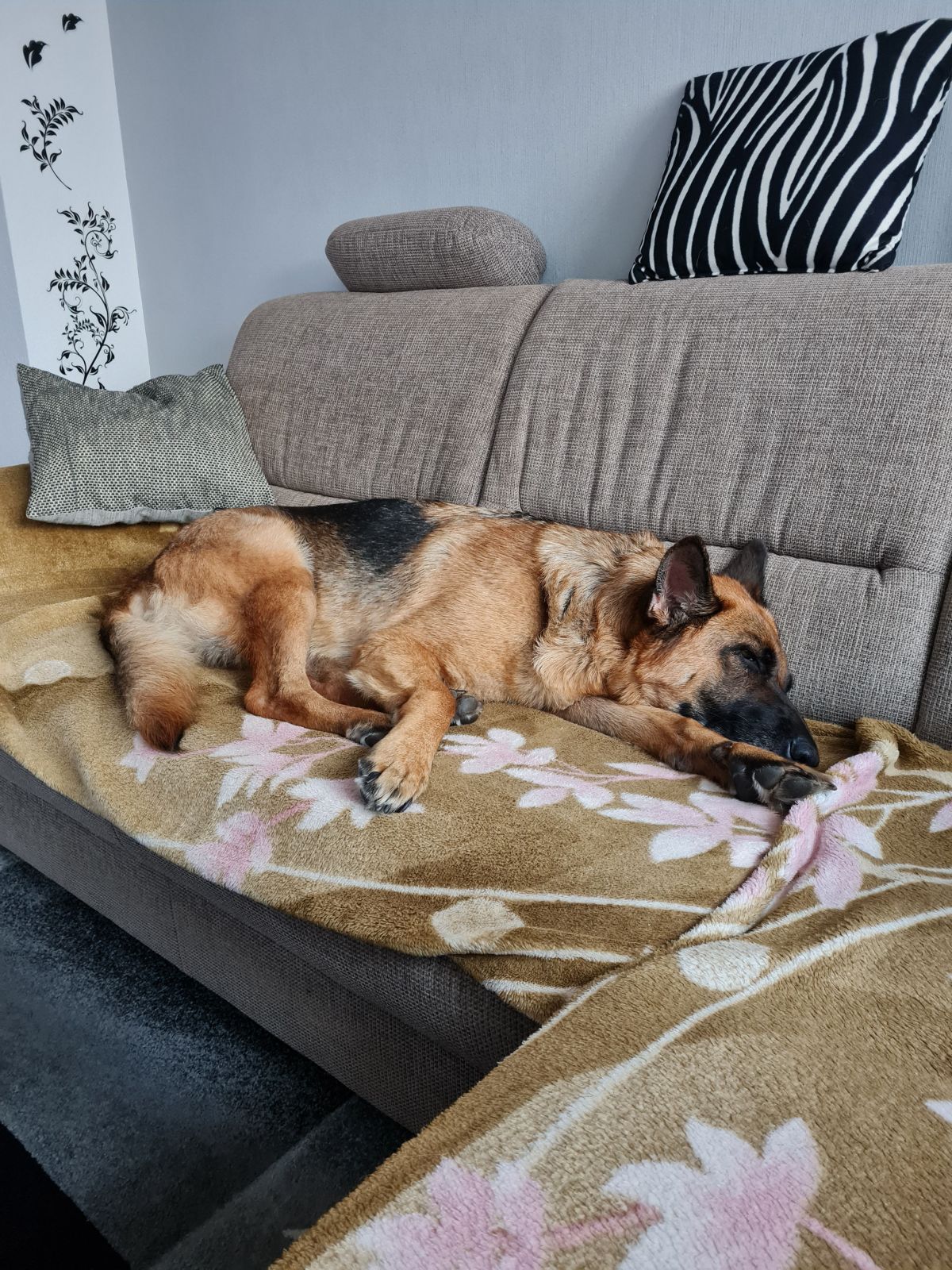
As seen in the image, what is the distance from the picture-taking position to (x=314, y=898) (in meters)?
1.11

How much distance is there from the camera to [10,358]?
14.2 ft

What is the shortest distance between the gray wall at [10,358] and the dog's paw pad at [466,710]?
3511 millimetres

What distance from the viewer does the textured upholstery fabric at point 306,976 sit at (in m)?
1.05

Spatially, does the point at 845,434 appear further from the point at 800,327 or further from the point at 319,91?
the point at 319,91

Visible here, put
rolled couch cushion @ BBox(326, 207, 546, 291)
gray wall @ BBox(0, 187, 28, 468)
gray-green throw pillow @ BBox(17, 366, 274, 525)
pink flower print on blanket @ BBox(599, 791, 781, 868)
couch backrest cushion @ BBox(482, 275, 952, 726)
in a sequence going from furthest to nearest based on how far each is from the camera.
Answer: gray wall @ BBox(0, 187, 28, 468) < rolled couch cushion @ BBox(326, 207, 546, 291) < gray-green throw pillow @ BBox(17, 366, 274, 525) < couch backrest cushion @ BBox(482, 275, 952, 726) < pink flower print on blanket @ BBox(599, 791, 781, 868)

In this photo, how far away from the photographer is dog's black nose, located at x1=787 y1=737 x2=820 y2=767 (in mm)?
1472

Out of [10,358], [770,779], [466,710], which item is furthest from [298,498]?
[10,358]

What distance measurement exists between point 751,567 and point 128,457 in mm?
1755

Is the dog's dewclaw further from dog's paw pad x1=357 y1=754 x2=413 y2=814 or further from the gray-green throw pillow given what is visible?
the gray-green throw pillow

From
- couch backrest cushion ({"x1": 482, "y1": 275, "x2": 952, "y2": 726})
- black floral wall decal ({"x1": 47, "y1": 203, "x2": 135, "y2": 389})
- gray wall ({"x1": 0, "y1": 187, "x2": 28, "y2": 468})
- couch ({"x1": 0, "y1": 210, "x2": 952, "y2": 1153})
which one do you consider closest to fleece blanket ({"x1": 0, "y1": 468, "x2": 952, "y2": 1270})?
couch ({"x1": 0, "y1": 210, "x2": 952, "y2": 1153})

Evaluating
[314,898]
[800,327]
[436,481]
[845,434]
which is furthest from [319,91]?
[314,898]

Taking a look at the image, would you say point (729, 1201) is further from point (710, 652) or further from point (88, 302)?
point (88, 302)

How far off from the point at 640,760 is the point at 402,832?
0.55 meters

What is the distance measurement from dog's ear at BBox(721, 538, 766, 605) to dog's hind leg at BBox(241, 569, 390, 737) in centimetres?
80
